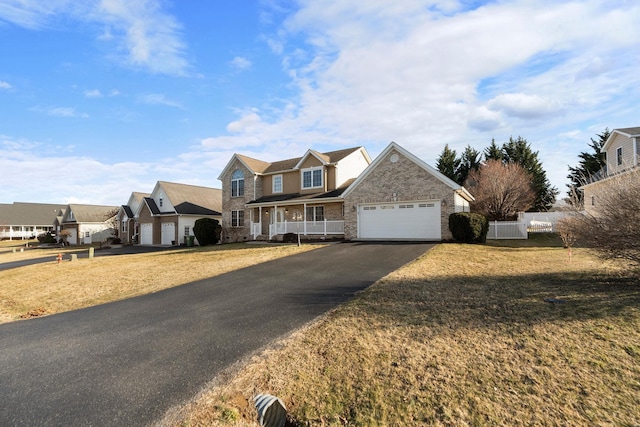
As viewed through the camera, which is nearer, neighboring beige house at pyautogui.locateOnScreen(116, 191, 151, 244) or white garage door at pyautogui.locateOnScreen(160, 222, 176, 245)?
white garage door at pyautogui.locateOnScreen(160, 222, 176, 245)

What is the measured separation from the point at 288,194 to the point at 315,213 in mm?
3676

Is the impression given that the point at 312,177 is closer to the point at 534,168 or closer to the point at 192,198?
the point at 192,198

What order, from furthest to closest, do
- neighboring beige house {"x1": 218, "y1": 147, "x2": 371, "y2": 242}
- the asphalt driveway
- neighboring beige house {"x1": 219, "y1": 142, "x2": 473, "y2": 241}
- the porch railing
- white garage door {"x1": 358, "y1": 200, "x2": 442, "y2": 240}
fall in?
neighboring beige house {"x1": 218, "y1": 147, "x2": 371, "y2": 242}
the porch railing
neighboring beige house {"x1": 219, "y1": 142, "x2": 473, "y2": 241}
white garage door {"x1": 358, "y1": 200, "x2": 442, "y2": 240}
the asphalt driveway

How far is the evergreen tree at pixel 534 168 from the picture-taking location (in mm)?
38250

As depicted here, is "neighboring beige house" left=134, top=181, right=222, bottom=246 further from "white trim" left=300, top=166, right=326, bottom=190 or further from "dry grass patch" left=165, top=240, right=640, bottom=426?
"dry grass patch" left=165, top=240, right=640, bottom=426

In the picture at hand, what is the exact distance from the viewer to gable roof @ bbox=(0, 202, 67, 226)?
184 feet

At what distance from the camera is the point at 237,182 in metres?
30.3

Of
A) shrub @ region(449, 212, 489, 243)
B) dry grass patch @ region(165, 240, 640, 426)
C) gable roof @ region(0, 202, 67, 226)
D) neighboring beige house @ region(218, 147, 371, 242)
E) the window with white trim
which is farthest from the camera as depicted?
gable roof @ region(0, 202, 67, 226)

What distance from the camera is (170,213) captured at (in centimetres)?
3288

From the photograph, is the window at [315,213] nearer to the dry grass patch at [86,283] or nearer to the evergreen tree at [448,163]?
the dry grass patch at [86,283]

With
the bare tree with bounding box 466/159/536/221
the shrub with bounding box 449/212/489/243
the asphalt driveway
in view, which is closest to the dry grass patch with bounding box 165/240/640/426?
the asphalt driveway

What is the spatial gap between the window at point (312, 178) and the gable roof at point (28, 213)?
5415 centimetres

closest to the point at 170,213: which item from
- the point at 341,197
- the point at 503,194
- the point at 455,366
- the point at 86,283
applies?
the point at 341,197

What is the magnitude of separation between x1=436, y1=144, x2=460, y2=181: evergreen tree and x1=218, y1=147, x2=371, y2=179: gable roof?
1585 centimetres
